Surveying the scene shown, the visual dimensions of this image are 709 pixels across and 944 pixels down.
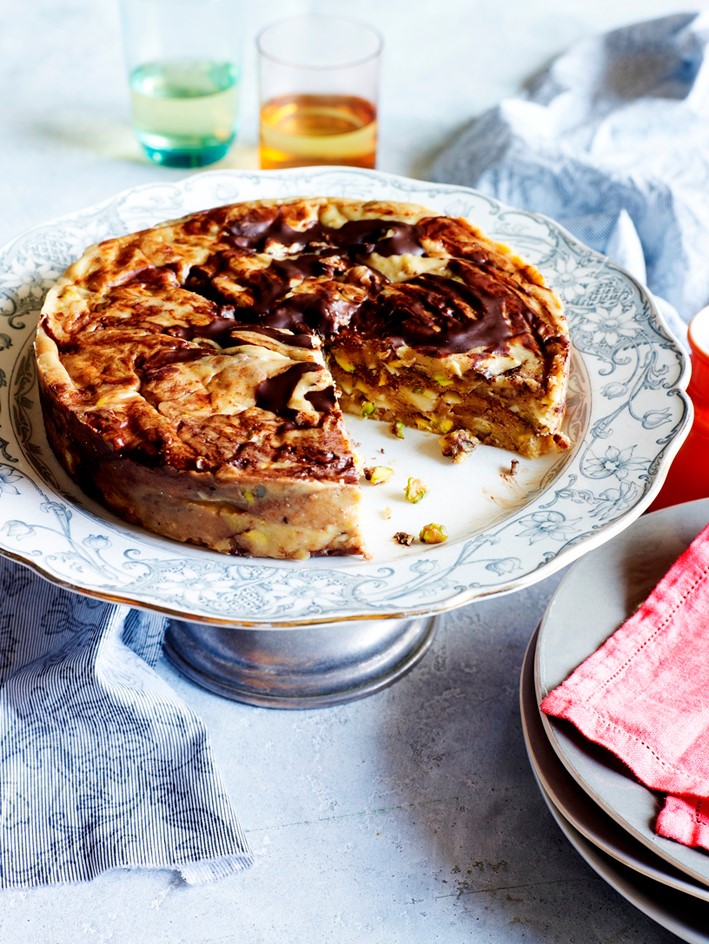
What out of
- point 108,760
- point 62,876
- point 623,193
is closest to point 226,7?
point 623,193

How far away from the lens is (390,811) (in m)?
2.79

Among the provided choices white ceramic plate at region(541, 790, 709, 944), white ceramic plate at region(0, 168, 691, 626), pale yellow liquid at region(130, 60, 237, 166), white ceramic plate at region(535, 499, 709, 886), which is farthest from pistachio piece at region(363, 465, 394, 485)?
pale yellow liquid at region(130, 60, 237, 166)

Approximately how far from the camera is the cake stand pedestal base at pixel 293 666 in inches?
122

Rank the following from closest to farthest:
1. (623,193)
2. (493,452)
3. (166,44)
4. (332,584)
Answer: (332,584), (493,452), (623,193), (166,44)

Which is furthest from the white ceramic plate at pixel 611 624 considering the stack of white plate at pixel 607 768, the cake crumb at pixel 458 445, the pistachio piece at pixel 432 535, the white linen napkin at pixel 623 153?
the white linen napkin at pixel 623 153

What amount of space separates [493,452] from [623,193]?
1.65 meters

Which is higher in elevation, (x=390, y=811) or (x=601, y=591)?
(x=601, y=591)

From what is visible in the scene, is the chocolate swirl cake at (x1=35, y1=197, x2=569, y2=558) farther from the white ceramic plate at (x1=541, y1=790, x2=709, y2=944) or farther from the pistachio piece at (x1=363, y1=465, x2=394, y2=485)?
the white ceramic plate at (x1=541, y1=790, x2=709, y2=944)

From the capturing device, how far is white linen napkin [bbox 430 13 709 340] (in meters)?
4.40

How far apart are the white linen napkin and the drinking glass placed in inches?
40.5

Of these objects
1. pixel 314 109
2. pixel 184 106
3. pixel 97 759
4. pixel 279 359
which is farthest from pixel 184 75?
pixel 97 759

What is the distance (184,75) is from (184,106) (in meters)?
0.16

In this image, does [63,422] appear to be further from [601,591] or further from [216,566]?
[601,591]

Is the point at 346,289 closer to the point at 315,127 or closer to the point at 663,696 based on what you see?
the point at 315,127
